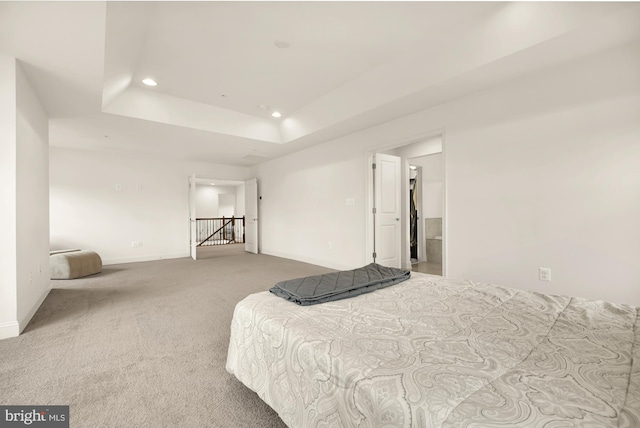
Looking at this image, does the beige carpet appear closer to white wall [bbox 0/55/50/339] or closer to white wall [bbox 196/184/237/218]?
white wall [bbox 0/55/50/339]

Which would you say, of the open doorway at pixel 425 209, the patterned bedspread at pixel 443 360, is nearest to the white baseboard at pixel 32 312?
the patterned bedspread at pixel 443 360

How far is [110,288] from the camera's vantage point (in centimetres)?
415

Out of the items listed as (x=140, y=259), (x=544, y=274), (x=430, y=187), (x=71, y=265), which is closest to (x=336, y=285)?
(x=544, y=274)

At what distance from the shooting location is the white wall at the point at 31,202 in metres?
2.71

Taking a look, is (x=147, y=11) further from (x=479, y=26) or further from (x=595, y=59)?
(x=595, y=59)

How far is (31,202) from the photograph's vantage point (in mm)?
3104

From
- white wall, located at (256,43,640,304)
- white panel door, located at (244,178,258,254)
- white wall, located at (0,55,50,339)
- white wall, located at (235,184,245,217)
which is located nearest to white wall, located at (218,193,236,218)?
white wall, located at (235,184,245,217)

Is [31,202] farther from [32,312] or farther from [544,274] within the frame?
[544,274]

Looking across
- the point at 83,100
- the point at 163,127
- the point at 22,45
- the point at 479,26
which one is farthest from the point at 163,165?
the point at 479,26

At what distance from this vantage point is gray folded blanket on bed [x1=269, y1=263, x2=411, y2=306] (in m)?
1.63

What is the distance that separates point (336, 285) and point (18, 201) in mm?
3085

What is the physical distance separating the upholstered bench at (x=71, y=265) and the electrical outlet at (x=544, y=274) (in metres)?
6.51

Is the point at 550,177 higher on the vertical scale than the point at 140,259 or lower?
higher

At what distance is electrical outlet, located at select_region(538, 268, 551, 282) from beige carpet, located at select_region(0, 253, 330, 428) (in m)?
2.87
